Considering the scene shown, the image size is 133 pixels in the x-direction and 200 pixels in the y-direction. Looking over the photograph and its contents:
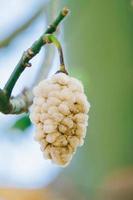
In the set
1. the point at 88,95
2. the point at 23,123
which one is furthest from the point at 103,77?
the point at 23,123

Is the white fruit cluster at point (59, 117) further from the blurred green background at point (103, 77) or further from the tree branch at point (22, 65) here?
the blurred green background at point (103, 77)

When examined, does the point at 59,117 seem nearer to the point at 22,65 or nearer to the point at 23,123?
the point at 22,65

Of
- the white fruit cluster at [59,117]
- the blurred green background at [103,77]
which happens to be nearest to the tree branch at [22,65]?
the white fruit cluster at [59,117]

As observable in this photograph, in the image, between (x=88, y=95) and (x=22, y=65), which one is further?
(x=88, y=95)

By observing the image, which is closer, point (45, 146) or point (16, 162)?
point (45, 146)

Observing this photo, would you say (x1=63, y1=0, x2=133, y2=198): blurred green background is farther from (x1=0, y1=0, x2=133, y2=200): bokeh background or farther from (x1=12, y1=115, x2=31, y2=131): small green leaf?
(x1=12, y1=115, x2=31, y2=131): small green leaf

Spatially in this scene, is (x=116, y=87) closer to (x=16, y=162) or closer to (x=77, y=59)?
(x=77, y=59)

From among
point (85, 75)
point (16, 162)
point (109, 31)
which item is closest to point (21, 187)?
point (16, 162)
